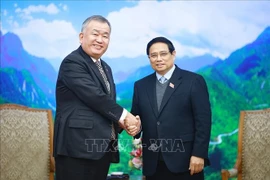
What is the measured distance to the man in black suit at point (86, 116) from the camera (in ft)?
5.65

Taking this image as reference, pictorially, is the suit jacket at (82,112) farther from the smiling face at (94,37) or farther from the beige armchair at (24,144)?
the beige armchair at (24,144)

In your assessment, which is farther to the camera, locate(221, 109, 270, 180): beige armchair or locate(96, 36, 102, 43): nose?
locate(221, 109, 270, 180): beige armchair

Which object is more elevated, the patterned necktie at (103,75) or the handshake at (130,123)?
the patterned necktie at (103,75)

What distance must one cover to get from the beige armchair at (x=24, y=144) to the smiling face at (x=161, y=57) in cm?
97

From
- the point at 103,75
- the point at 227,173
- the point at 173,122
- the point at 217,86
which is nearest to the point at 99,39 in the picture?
the point at 103,75

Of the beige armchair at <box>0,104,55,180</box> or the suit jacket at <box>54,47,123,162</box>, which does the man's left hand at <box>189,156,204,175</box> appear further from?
the beige armchair at <box>0,104,55,180</box>

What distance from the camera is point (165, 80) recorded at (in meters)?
2.11

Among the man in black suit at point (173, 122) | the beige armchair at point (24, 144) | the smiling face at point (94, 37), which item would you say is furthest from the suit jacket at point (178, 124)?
the beige armchair at point (24, 144)

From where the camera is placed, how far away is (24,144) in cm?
235

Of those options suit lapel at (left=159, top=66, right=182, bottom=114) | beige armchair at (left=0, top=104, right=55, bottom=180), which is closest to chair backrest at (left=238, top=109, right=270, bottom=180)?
suit lapel at (left=159, top=66, right=182, bottom=114)

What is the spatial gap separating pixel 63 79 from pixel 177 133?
2.42 feet

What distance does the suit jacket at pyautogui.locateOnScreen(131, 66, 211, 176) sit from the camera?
1941 millimetres

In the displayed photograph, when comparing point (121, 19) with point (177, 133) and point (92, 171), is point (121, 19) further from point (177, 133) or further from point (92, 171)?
point (92, 171)

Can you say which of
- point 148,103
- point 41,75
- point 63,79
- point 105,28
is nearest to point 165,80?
point 148,103
